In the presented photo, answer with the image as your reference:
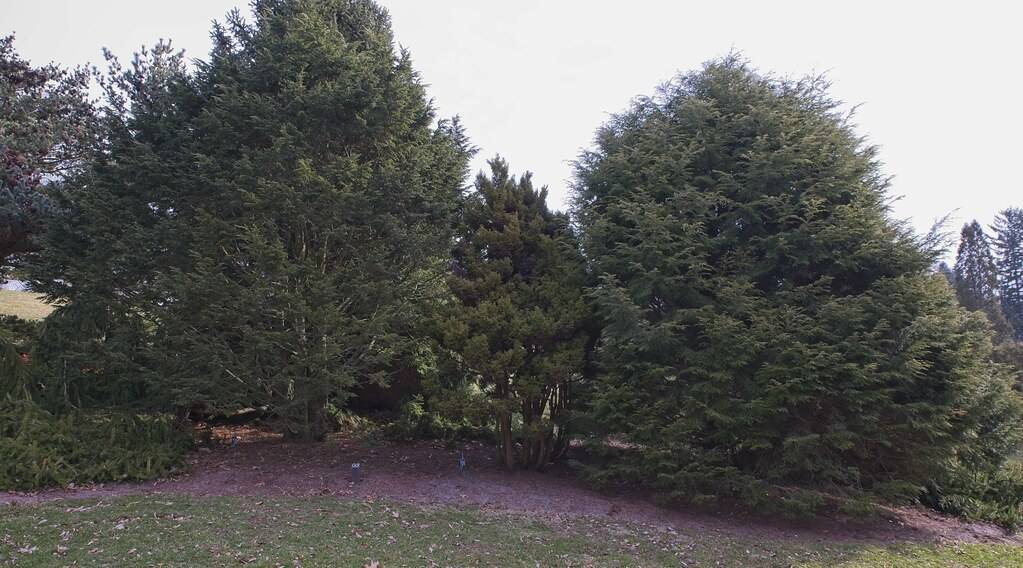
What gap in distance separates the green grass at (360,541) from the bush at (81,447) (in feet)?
3.78

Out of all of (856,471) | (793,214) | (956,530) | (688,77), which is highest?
(688,77)

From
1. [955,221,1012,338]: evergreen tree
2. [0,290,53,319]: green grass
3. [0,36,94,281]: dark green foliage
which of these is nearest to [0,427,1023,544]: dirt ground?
[0,36,94,281]: dark green foliage

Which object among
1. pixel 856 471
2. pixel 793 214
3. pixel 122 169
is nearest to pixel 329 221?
pixel 122 169

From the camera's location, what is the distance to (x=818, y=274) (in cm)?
768

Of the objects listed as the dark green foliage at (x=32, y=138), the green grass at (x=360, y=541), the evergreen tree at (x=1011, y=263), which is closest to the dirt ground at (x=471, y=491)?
the green grass at (x=360, y=541)

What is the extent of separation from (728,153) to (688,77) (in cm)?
157

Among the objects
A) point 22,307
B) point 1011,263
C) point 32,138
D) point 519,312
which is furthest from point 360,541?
point 1011,263

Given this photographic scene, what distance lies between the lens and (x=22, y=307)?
73.3 ft

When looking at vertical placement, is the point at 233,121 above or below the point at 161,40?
below

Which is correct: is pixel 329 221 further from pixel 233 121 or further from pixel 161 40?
pixel 161 40

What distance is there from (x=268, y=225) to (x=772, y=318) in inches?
286

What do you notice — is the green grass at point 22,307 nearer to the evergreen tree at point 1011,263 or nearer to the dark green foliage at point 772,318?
the dark green foliage at point 772,318

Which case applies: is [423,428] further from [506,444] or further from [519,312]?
[519,312]

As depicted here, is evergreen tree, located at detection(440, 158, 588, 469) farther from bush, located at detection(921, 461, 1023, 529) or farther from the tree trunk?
bush, located at detection(921, 461, 1023, 529)
